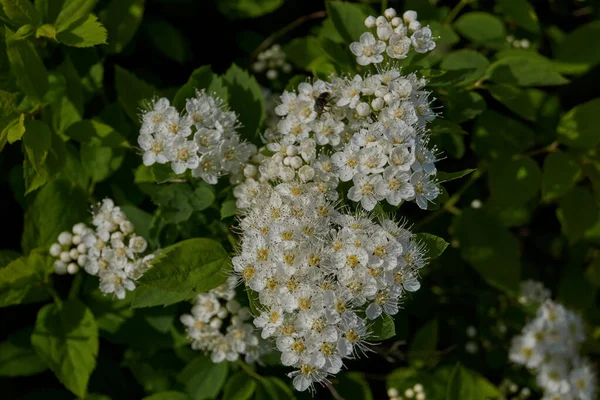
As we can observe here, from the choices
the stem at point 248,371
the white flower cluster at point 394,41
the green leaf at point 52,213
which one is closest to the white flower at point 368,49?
the white flower cluster at point 394,41

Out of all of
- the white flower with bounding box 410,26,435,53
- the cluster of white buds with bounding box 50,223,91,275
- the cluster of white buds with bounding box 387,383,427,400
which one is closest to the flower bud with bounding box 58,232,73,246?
the cluster of white buds with bounding box 50,223,91,275

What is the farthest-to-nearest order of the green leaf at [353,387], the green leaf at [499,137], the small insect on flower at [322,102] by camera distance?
the green leaf at [499,137]
the green leaf at [353,387]
the small insect on flower at [322,102]

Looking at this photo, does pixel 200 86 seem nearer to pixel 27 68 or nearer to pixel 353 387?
pixel 27 68

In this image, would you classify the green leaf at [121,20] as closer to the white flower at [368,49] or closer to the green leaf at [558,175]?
the white flower at [368,49]

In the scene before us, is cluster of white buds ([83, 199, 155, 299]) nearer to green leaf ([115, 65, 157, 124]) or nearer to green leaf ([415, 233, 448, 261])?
green leaf ([115, 65, 157, 124])

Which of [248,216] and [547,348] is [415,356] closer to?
[547,348]

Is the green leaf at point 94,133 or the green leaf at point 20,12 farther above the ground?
the green leaf at point 20,12

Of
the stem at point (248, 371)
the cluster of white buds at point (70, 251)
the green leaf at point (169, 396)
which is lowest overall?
the stem at point (248, 371)
